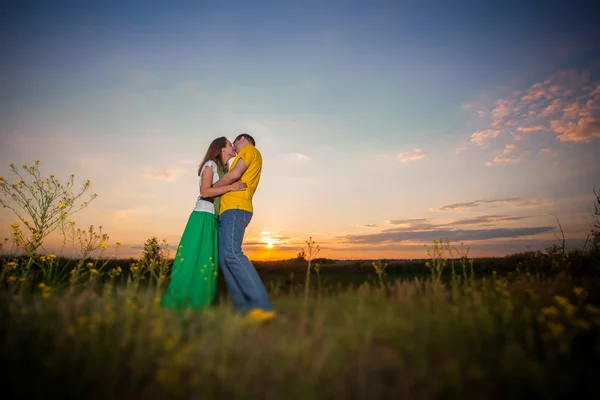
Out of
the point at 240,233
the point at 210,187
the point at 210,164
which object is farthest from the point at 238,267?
the point at 210,164

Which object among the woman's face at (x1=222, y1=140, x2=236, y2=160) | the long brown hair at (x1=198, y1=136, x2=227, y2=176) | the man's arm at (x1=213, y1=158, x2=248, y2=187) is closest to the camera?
the man's arm at (x1=213, y1=158, x2=248, y2=187)

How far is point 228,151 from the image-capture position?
18.3 ft

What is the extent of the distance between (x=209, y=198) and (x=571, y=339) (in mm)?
4398

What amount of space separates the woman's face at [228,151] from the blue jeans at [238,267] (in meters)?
1.01

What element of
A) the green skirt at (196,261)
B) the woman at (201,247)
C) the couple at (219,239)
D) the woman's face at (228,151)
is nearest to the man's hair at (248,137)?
the couple at (219,239)

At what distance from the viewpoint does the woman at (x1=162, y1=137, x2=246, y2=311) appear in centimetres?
497

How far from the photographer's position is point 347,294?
4613 mm

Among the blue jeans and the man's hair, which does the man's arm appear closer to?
the blue jeans

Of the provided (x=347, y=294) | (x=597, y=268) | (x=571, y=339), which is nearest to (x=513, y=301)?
(x=571, y=339)

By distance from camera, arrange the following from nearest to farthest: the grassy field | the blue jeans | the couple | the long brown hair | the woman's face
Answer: the grassy field < the blue jeans < the couple < the long brown hair < the woman's face

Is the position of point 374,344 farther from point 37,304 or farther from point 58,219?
point 58,219

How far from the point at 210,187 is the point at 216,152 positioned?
0.61m

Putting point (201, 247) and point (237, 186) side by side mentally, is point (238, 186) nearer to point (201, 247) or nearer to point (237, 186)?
point (237, 186)

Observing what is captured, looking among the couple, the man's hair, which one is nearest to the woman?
the couple
